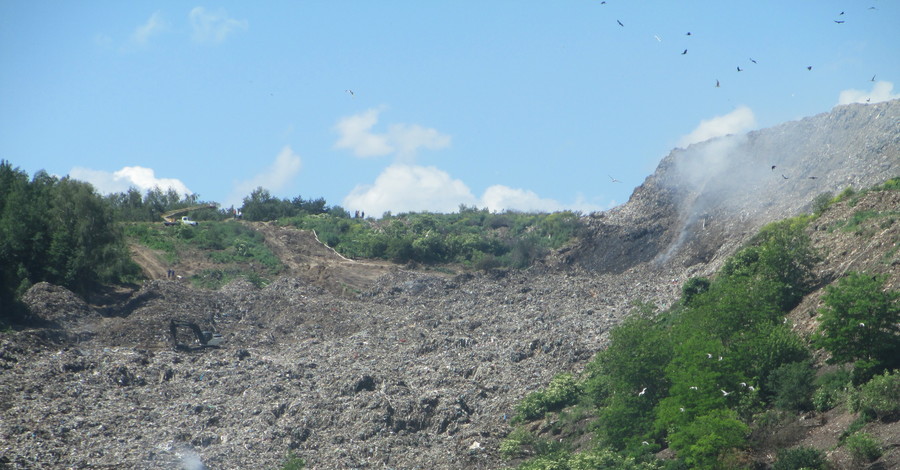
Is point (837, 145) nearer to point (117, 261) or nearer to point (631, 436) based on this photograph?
point (631, 436)

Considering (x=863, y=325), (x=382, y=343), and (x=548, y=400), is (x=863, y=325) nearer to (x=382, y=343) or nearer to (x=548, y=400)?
(x=548, y=400)

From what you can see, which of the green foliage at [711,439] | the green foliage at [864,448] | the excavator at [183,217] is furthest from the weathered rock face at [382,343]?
the green foliage at [864,448]

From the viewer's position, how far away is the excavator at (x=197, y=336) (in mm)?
35062

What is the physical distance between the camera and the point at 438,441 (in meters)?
26.2

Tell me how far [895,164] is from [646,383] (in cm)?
1964

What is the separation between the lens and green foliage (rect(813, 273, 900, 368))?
20.6 m

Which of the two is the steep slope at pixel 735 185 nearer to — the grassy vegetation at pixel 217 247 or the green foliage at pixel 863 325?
the green foliage at pixel 863 325

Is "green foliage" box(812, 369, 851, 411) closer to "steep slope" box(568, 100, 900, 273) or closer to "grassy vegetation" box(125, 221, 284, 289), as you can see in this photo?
"steep slope" box(568, 100, 900, 273)

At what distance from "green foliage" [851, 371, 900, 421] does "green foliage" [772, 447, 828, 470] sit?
4.85 feet

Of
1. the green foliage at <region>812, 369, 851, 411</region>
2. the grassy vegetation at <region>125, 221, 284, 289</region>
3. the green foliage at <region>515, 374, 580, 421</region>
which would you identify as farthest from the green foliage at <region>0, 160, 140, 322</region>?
the green foliage at <region>812, 369, 851, 411</region>

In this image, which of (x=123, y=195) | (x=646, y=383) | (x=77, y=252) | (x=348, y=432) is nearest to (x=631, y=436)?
(x=646, y=383)

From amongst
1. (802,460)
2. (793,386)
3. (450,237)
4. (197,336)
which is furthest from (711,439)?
(450,237)

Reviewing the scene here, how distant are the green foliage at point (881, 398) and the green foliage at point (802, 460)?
4.85ft

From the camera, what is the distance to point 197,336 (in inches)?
1394
